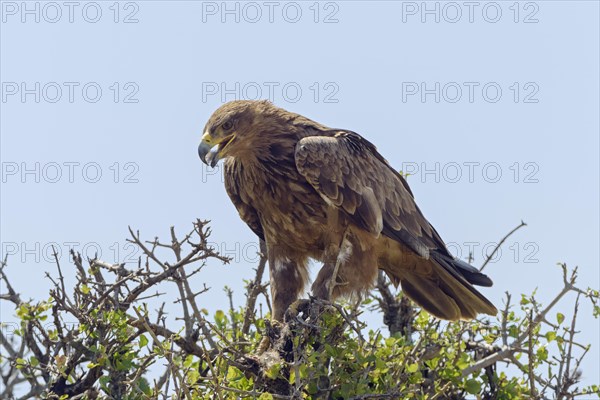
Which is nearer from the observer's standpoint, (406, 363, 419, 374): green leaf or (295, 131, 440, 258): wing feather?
(406, 363, 419, 374): green leaf

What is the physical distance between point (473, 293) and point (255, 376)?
2206mm

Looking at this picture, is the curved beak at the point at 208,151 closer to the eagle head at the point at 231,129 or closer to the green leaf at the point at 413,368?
the eagle head at the point at 231,129

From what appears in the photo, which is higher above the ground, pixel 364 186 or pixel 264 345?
pixel 364 186

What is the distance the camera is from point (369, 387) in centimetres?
527

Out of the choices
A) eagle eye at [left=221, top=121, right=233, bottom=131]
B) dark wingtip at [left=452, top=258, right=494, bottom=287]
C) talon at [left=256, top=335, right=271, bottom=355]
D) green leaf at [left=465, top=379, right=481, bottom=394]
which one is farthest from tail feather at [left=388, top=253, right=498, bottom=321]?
eagle eye at [left=221, top=121, right=233, bottom=131]

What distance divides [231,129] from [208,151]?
334 mm

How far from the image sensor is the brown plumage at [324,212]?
638 cm

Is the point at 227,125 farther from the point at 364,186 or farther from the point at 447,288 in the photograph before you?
the point at 447,288

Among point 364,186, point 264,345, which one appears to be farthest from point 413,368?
point 364,186

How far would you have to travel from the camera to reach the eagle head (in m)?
6.27

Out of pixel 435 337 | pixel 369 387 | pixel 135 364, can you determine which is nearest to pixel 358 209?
pixel 435 337

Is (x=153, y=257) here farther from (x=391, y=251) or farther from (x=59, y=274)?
(x=391, y=251)

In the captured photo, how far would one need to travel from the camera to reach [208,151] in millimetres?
6203

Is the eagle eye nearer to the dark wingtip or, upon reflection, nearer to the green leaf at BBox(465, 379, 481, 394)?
the dark wingtip
